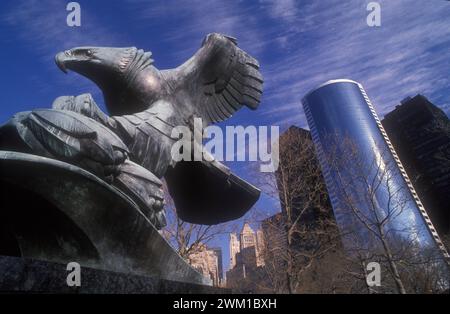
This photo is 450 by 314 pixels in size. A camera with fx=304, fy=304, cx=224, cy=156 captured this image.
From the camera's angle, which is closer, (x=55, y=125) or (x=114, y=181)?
(x=55, y=125)

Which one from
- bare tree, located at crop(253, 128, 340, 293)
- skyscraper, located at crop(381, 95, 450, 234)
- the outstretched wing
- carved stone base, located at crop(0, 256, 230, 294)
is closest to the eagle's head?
the outstretched wing

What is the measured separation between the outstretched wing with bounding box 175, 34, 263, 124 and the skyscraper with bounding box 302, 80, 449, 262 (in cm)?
817

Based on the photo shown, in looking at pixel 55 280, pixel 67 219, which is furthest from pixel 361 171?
pixel 55 280

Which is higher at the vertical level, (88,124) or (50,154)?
(88,124)

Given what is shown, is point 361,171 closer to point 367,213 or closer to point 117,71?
point 367,213

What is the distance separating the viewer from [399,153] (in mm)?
38500

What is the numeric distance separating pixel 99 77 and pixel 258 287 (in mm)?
12233

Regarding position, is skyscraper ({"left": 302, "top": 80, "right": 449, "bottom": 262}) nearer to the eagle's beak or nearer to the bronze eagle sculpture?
the bronze eagle sculpture

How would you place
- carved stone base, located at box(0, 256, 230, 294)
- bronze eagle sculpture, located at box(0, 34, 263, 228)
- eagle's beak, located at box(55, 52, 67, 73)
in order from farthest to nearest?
eagle's beak, located at box(55, 52, 67, 73) → bronze eagle sculpture, located at box(0, 34, 263, 228) → carved stone base, located at box(0, 256, 230, 294)

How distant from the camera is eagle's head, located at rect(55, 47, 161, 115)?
14.6 feet
